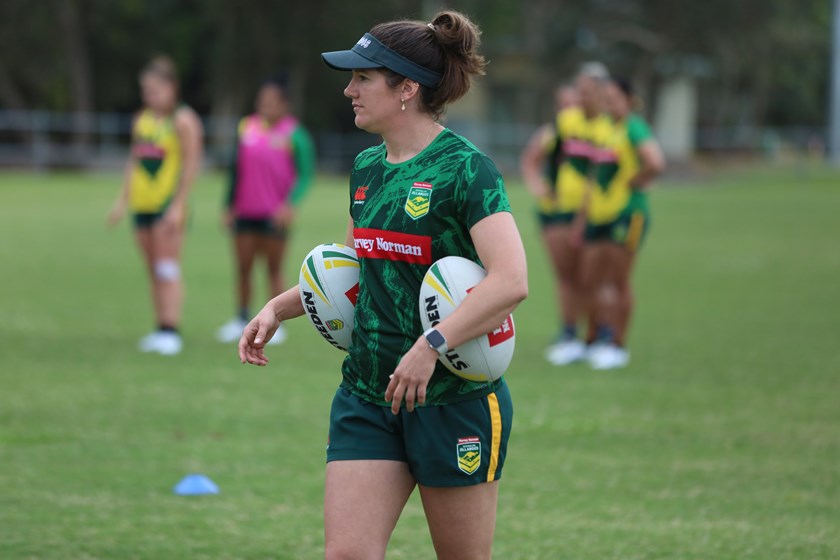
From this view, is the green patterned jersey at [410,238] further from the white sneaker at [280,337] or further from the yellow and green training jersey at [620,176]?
the white sneaker at [280,337]

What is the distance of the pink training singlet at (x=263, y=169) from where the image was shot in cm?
1182

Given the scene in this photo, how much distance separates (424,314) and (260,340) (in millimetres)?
692

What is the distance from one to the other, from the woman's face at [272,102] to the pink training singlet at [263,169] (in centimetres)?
17

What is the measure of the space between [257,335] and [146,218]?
23.4ft

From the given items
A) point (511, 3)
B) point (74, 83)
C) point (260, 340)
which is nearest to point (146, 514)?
point (260, 340)

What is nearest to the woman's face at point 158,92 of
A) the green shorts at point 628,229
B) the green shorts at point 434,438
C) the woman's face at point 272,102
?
the woman's face at point 272,102

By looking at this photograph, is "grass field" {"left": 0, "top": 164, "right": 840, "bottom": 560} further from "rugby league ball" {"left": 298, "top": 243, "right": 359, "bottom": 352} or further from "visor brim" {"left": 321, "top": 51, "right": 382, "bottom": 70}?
"visor brim" {"left": 321, "top": 51, "right": 382, "bottom": 70}

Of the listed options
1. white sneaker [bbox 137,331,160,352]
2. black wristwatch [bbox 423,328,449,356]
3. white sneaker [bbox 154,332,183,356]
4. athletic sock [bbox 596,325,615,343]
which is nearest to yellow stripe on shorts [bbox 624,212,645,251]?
athletic sock [bbox 596,325,615,343]

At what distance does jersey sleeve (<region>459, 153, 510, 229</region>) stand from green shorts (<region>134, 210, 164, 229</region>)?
7527 mm

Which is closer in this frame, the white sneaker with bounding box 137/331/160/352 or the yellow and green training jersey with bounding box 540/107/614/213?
the white sneaker with bounding box 137/331/160/352

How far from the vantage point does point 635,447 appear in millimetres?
7852

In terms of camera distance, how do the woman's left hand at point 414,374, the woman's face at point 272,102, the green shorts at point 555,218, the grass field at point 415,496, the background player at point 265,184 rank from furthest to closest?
the background player at point 265,184
the woman's face at point 272,102
the green shorts at point 555,218
the grass field at point 415,496
the woman's left hand at point 414,374

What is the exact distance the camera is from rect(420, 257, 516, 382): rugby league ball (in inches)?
147

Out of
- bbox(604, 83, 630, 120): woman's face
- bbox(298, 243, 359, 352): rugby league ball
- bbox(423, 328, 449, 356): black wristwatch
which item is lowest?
bbox(423, 328, 449, 356): black wristwatch
